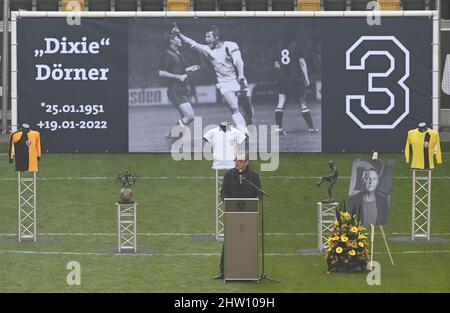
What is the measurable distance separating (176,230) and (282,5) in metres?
29.0

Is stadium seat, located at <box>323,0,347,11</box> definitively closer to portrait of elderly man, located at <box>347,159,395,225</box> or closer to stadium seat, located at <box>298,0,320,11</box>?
stadium seat, located at <box>298,0,320,11</box>

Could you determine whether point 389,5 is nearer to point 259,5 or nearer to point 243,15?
point 259,5

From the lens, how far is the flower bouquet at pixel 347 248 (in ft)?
76.7

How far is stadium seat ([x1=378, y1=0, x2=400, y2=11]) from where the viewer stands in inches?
2205

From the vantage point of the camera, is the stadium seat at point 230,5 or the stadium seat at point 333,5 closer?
the stadium seat at point 333,5

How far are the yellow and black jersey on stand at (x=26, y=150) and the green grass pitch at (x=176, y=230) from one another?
58.7 inches

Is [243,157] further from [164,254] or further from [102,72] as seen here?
[102,72]

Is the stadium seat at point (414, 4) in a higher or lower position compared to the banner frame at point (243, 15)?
higher

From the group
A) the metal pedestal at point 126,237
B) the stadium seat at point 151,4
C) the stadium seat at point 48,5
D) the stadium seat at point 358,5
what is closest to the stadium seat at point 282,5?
the stadium seat at point 358,5

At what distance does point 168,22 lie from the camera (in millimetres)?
40781

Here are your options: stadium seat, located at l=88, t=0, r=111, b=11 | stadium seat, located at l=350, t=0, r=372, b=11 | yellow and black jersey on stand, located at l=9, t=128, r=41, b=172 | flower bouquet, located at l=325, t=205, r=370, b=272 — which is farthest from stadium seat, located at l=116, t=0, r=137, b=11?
flower bouquet, located at l=325, t=205, r=370, b=272

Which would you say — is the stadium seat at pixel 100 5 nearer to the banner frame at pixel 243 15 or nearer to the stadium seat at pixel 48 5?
the stadium seat at pixel 48 5

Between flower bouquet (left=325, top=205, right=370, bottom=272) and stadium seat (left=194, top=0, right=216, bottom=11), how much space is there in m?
34.9

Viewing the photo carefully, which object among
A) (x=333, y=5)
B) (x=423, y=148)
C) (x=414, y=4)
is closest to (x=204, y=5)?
(x=333, y=5)
